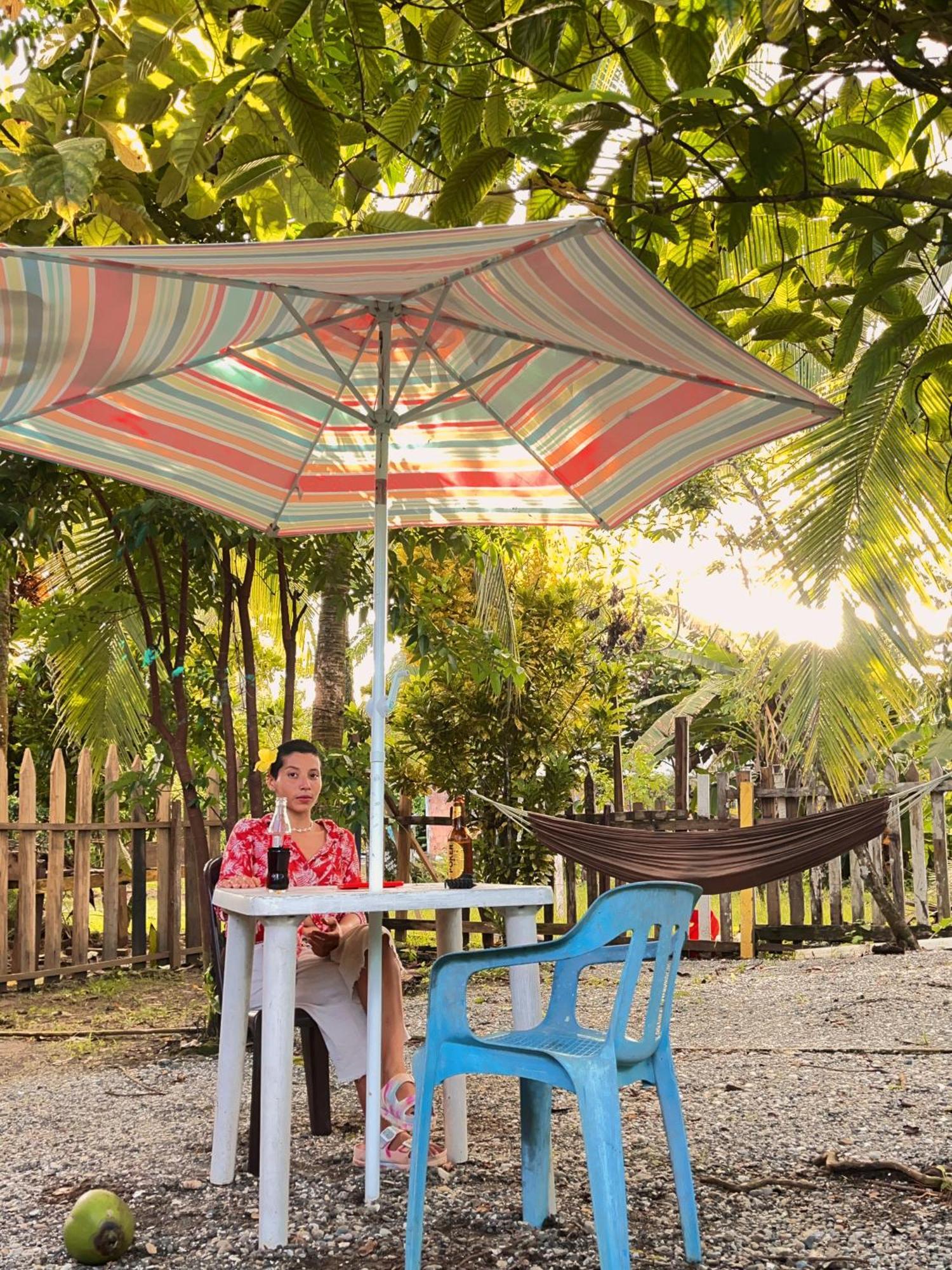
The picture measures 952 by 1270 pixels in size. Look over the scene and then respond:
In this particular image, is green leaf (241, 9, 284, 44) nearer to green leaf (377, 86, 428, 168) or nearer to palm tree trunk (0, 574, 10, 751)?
green leaf (377, 86, 428, 168)

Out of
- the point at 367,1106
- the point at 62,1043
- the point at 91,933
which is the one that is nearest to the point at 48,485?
the point at 62,1043

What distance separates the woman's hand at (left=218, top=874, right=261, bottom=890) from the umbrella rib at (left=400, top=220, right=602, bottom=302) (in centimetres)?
149

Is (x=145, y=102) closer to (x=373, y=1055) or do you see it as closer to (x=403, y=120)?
(x=403, y=120)

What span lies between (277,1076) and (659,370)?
1.71 metres

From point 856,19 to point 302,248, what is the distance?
39.2 inches

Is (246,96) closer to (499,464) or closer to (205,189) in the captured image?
(205,189)

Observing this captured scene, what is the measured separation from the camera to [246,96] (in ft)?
6.19

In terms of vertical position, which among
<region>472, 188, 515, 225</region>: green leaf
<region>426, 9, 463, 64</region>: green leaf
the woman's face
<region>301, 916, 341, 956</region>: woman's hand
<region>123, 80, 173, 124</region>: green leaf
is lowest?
Answer: <region>301, 916, 341, 956</region>: woman's hand

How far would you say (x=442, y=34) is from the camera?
6.17 feet

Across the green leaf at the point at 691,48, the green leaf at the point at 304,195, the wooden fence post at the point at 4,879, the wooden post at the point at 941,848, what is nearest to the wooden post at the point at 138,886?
the wooden fence post at the point at 4,879

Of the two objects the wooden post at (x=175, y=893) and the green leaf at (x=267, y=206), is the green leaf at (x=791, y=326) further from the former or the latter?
the wooden post at (x=175, y=893)

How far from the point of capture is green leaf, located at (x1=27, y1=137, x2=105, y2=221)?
1530 mm

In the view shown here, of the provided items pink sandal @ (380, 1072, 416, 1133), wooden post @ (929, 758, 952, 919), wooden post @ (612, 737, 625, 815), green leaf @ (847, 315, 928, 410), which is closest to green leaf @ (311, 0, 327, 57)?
green leaf @ (847, 315, 928, 410)

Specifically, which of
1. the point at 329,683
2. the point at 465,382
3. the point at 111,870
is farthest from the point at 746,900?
the point at 465,382
